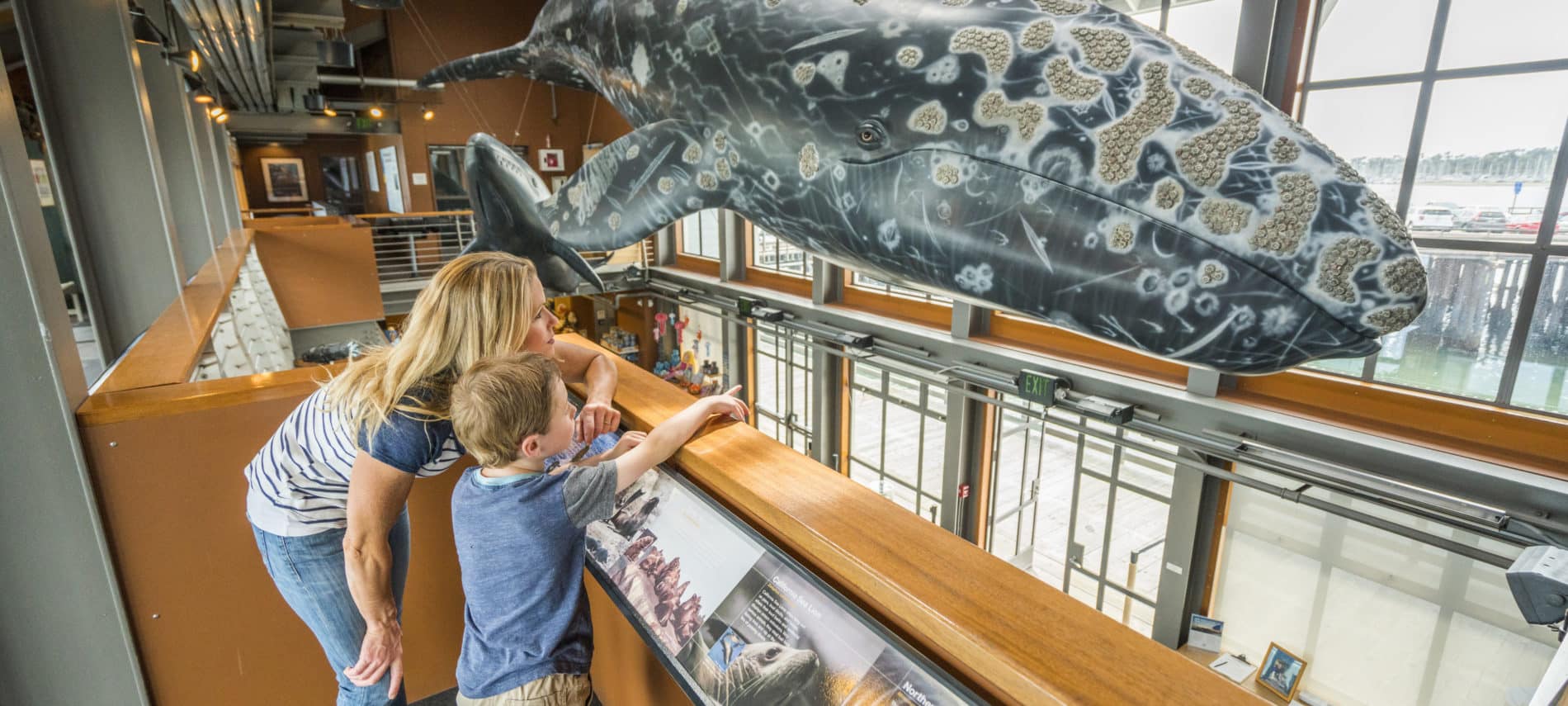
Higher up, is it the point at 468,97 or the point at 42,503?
the point at 468,97

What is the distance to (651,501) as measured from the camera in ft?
5.80

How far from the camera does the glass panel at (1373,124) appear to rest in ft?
14.3

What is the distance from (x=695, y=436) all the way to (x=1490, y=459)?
4.99m

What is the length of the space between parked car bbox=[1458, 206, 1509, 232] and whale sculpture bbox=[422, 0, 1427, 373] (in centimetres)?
521

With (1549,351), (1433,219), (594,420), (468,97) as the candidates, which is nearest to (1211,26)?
(1433,219)

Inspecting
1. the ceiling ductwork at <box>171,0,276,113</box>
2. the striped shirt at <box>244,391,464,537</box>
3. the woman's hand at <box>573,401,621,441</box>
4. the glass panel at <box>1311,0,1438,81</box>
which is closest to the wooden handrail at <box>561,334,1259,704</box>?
the woman's hand at <box>573,401,621,441</box>

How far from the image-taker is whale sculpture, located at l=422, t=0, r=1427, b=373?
21.2 inches

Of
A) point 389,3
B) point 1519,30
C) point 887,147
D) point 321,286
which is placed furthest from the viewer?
point 321,286

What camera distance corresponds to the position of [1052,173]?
610 mm

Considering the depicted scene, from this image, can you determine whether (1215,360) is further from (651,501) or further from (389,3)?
(389,3)

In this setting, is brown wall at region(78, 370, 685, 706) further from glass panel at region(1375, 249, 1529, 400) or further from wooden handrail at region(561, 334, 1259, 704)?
glass panel at region(1375, 249, 1529, 400)

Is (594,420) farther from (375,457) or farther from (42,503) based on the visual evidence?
(42,503)

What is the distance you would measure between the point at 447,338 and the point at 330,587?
79 cm

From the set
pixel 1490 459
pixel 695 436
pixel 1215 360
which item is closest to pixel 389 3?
pixel 695 436
